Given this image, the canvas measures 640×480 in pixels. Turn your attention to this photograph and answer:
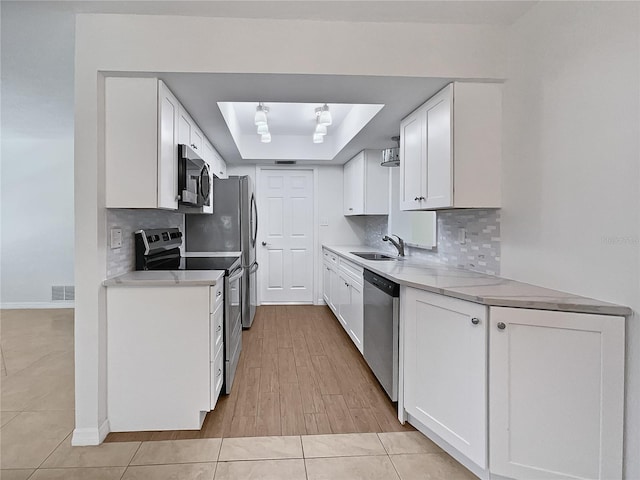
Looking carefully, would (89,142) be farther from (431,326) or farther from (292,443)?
(431,326)

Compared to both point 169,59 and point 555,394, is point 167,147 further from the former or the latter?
point 555,394

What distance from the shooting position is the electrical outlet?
2.69 m

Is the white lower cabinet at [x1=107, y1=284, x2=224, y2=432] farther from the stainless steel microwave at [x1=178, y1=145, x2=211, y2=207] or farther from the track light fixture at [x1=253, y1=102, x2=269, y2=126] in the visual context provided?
the track light fixture at [x1=253, y1=102, x2=269, y2=126]

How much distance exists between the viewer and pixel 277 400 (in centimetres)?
252

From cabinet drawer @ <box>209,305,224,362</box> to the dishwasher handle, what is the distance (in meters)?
1.08

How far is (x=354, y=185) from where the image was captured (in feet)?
16.0

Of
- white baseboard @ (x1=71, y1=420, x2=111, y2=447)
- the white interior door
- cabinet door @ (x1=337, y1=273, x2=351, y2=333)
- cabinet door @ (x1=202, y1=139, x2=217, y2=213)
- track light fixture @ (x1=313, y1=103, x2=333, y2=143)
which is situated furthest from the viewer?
the white interior door

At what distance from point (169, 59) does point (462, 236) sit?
2235 millimetres

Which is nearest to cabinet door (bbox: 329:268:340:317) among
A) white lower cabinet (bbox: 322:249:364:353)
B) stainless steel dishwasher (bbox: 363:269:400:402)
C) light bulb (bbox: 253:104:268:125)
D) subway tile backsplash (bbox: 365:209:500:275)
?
white lower cabinet (bbox: 322:249:364:353)

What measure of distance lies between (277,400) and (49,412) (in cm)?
145

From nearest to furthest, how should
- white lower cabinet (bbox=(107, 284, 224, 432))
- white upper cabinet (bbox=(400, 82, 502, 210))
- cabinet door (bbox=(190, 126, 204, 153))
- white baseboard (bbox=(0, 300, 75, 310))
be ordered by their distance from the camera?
white lower cabinet (bbox=(107, 284, 224, 432)) < white upper cabinet (bbox=(400, 82, 502, 210)) < cabinet door (bbox=(190, 126, 204, 153)) < white baseboard (bbox=(0, 300, 75, 310))

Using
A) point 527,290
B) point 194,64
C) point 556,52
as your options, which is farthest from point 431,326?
point 194,64

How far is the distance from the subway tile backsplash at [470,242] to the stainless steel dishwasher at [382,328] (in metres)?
0.65

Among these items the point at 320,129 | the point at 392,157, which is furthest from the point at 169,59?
the point at 320,129
